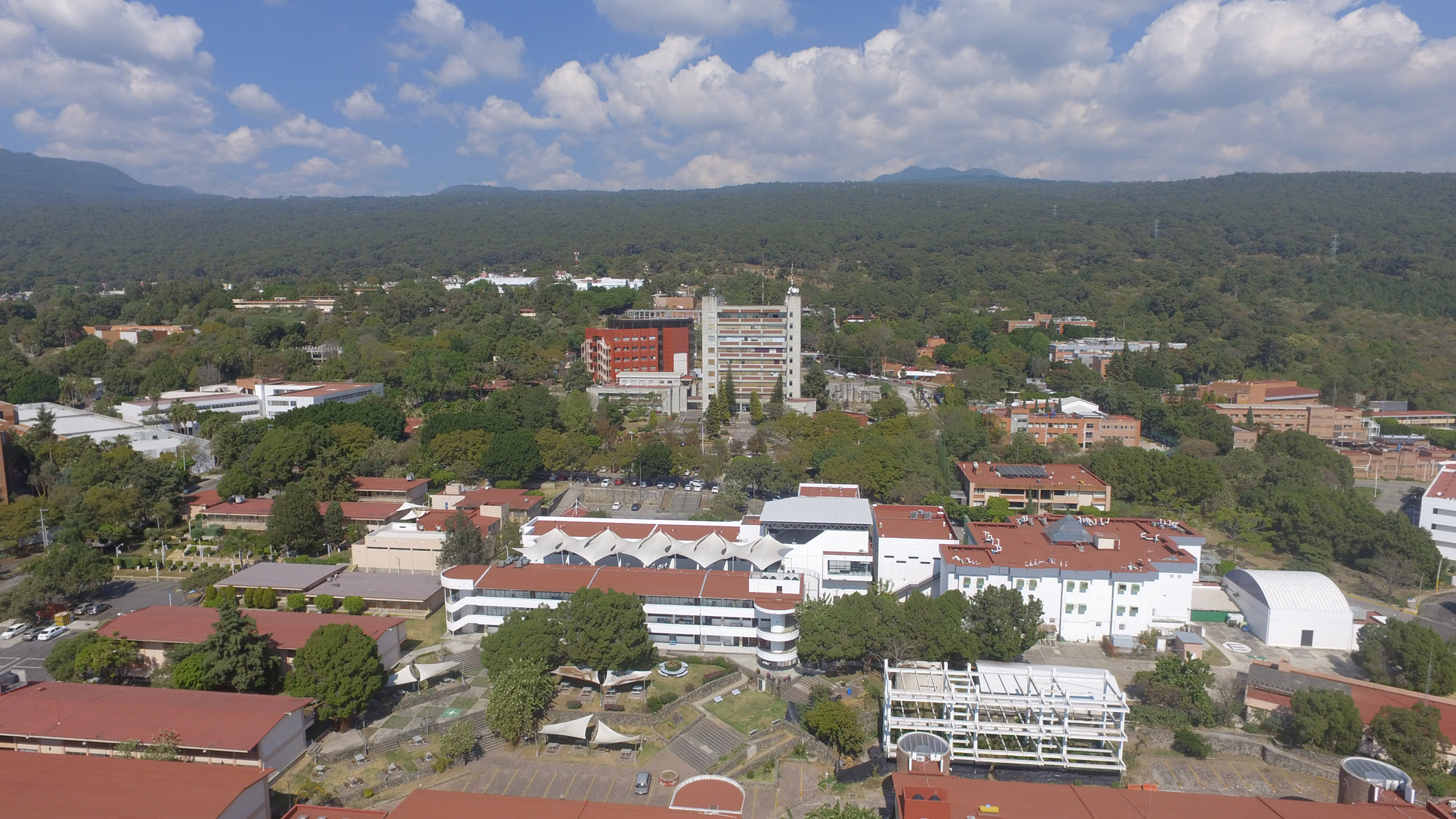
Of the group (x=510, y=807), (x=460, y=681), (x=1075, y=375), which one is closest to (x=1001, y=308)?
(x=1075, y=375)

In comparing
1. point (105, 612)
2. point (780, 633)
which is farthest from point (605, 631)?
point (105, 612)

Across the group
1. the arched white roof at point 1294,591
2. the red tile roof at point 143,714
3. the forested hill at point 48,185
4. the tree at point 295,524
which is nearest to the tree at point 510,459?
the tree at point 295,524

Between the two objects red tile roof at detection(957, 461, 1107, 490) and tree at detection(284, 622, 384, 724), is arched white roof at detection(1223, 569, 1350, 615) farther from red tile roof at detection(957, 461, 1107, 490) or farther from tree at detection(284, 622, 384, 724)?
tree at detection(284, 622, 384, 724)

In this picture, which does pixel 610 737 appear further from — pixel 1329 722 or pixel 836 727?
pixel 1329 722

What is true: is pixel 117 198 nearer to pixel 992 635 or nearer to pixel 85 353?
pixel 85 353

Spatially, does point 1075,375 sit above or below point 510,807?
above

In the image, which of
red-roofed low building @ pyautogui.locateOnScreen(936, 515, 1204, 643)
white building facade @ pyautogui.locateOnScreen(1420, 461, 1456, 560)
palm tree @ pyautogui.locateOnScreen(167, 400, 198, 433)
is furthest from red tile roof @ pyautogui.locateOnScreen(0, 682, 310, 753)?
white building facade @ pyautogui.locateOnScreen(1420, 461, 1456, 560)

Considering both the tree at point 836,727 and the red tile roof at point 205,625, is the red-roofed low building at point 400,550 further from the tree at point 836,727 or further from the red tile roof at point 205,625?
the tree at point 836,727
